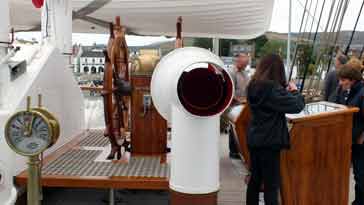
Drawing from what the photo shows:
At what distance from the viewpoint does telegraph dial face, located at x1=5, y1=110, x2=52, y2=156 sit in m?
2.55

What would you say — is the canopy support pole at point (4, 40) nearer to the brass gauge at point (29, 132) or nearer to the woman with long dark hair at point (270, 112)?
the brass gauge at point (29, 132)

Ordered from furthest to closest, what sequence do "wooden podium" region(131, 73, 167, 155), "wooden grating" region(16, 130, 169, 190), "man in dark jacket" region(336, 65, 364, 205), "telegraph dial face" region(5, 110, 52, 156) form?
"wooden podium" region(131, 73, 167, 155) < "man in dark jacket" region(336, 65, 364, 205) < "wooden grating" region(16, 130, 169, 190) < "telegraph dial face" region(5, 110, 52, 156)

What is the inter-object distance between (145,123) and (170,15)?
797 cm

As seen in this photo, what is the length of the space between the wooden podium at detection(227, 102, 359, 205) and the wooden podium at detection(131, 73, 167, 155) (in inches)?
47.1

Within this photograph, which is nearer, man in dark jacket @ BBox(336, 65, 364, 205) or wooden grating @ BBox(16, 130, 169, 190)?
wooden grating @ BBox(16, 130, 169, 190)

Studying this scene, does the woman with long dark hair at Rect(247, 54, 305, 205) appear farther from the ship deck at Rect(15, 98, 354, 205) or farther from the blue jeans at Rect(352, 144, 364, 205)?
the blue jeans at Rect(352, 144, 364, 205)

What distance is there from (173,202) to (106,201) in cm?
129

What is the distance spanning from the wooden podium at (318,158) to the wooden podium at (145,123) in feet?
3.93

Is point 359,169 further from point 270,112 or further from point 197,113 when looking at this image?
point 197,113

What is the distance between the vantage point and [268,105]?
127 inches

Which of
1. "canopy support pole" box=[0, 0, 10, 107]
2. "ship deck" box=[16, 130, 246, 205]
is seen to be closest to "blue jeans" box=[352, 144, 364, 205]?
"ship deck" box=[16, 130, 246, 205]

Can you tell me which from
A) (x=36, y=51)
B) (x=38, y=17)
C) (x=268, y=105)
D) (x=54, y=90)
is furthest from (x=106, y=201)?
(x=38, y=17)

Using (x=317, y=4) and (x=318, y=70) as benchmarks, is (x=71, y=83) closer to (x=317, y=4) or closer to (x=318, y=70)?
(x=318, y=70)

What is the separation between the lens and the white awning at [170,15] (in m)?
11.4
